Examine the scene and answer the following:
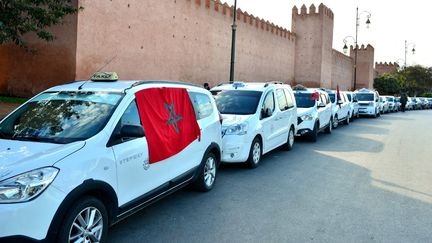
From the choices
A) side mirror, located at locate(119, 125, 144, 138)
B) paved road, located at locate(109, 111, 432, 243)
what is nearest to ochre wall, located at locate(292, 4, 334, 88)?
paved road, located at locate(109, 111, 432, 243)

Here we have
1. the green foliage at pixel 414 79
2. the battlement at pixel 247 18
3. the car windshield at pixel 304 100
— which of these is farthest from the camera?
the green foliage at pixel 414 79

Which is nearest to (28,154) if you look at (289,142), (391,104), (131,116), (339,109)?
(131,116)

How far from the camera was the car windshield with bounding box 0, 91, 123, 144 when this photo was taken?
4.26 m

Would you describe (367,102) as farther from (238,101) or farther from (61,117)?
(61,117)

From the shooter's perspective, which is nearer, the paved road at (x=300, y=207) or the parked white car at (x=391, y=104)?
the paved road at (x=300, y=207)

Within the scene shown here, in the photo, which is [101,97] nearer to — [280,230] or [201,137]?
[201,137]

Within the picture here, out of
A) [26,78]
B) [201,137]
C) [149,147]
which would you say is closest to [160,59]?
[26,78]

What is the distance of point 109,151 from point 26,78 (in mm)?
15722

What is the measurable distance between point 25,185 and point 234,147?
5171 mm

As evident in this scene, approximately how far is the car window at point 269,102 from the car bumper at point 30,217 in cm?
639

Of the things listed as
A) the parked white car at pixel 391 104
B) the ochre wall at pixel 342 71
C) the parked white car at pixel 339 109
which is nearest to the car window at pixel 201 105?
the parked white car at pixel 339 109

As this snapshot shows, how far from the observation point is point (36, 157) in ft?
11.8

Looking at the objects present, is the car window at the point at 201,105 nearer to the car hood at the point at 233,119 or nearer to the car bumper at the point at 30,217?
the car hood at the point at 233,119

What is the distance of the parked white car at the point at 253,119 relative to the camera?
8203mm
